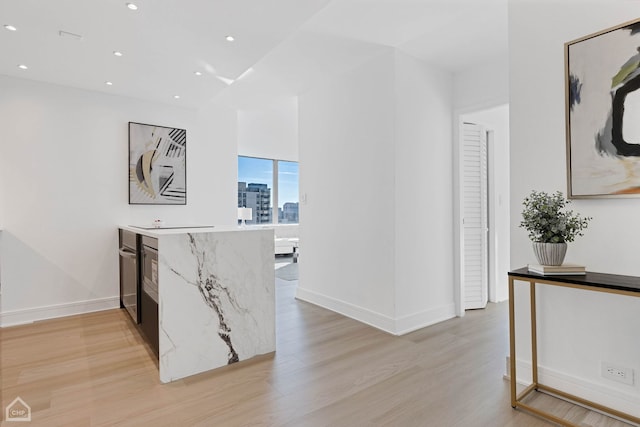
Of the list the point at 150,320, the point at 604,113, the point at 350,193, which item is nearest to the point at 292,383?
the point at 150,320

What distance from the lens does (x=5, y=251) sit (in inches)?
137

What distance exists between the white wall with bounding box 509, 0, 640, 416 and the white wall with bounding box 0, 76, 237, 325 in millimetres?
3848

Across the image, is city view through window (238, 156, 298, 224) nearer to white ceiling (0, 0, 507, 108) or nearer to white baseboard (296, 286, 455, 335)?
white ceiling (0, 0, 507, 108)

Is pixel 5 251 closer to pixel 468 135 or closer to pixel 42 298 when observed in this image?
pixel 42 298

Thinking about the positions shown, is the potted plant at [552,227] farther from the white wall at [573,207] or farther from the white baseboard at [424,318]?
the white baseboard at [424,318]

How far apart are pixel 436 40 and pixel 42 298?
4.61 meters

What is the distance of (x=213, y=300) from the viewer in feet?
8.13

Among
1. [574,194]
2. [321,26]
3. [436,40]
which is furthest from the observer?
[436,40]

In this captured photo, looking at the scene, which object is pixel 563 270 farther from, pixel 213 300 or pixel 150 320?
pixel 150 320

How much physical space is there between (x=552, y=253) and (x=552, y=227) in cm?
14

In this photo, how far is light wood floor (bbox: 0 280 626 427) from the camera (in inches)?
74.2

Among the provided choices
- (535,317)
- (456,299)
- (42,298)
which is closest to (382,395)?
(535,317)

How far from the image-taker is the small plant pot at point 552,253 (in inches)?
73.3

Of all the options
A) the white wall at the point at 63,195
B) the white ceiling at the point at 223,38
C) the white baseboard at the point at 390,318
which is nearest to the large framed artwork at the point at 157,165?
the white wall at the point at 63,195
